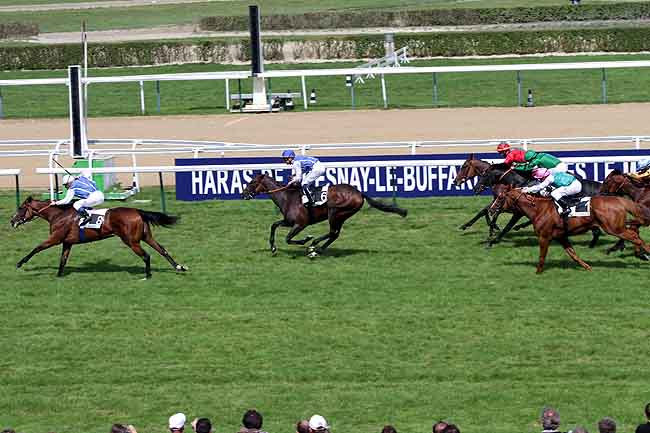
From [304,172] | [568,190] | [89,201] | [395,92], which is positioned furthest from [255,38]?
[568,190]

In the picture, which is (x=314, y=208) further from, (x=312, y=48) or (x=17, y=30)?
(x=17, y=30)

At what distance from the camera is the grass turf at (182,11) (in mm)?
54219

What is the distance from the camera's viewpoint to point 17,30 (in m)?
50.0

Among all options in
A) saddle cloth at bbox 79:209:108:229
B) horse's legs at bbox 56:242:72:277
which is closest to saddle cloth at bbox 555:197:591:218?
saddle cloth at bbox 79:209:108:229

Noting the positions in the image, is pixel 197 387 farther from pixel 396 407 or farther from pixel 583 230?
pixel 583 230

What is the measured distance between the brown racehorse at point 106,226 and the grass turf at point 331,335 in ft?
1.04

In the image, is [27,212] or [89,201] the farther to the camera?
[27,212]

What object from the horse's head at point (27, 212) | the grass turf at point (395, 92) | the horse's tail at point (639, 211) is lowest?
the horse's tail at point (639, 211)

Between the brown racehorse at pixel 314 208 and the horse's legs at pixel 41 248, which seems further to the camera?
the brown racehorse at pixel 314 208

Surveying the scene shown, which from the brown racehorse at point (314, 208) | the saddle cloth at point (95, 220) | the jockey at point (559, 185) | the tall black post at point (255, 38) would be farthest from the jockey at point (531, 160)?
the tall black post at point (255, 38)

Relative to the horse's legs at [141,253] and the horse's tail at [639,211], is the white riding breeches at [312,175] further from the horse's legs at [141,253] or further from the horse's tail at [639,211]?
the horse's tail at [639,211]

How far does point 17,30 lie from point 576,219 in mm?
39144

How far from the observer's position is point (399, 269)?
15078mm

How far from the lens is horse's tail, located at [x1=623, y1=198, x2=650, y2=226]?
14.6m
